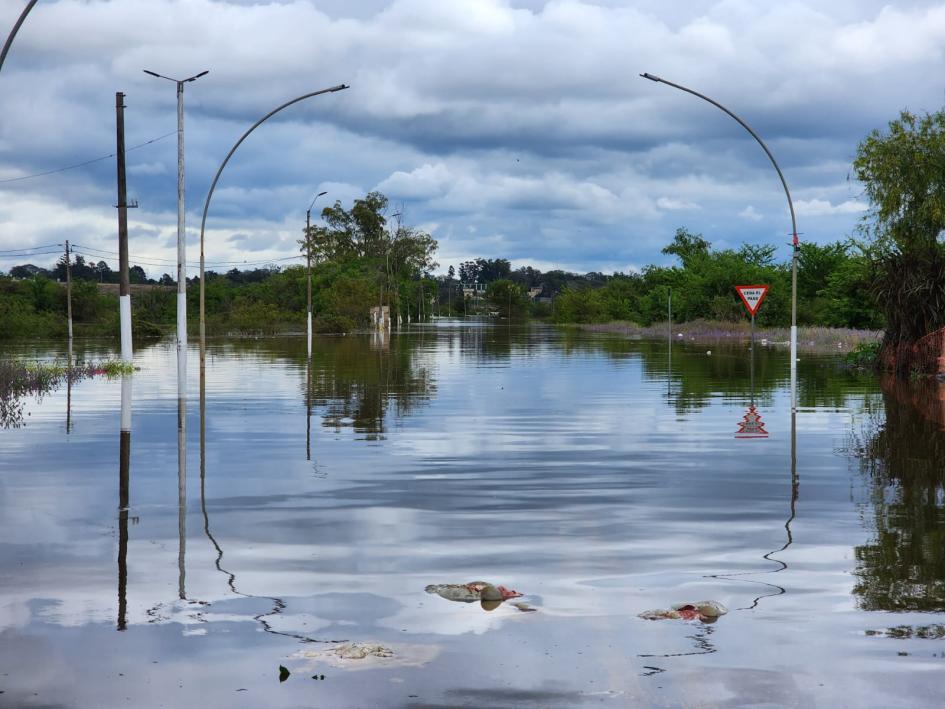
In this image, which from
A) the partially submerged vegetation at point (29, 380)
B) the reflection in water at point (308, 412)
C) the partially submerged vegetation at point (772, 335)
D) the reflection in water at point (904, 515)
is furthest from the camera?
the partially submerged vegetation at point (772, 335)

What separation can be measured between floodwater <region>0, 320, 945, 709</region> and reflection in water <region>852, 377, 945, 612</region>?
0.04 meters

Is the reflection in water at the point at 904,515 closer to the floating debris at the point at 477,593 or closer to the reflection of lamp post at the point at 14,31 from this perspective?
the floating debris at the point at 477,593

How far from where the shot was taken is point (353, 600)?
7.47 meters

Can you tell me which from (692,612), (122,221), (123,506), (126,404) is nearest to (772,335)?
(122,221)

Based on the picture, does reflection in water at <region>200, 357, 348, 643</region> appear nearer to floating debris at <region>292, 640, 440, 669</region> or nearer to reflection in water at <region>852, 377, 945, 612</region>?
floating debris at <region>292, 640, 440, 669</region>

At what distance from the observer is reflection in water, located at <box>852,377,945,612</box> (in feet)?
25.4

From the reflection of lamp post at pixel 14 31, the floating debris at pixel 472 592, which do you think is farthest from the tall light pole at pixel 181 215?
the floating debris at pixel 472 592

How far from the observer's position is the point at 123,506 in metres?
11.2

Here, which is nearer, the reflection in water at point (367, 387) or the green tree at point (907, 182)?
the reflection in water at point (367, 387)

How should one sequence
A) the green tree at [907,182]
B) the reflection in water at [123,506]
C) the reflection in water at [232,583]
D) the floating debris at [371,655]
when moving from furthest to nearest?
the green tree at [907,182], the reflection in water at [123,506], the reflection in water at [232,583], the floating debris at [371,655]

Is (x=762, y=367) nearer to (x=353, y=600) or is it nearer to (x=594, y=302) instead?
(x=353, y=600)

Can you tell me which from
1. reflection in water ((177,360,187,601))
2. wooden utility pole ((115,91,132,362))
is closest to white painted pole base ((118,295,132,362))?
wooden utility pole ((115,91,132,362))

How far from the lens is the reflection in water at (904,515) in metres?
7.74

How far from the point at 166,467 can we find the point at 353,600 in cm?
736
